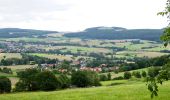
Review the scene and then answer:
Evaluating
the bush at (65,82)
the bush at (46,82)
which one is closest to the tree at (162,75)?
the bush at (46,82)

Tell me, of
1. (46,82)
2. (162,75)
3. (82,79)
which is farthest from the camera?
(82,79)

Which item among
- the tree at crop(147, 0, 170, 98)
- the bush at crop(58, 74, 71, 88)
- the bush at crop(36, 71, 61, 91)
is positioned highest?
the tree at crop(147, 0, 170, 98)

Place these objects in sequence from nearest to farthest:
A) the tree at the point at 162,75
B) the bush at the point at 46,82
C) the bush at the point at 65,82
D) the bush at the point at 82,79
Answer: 1. the tree at the point at 162,75
2. the bush at the point at 46,82
3. the bush at the point at 65,82
4. the bush at the point at 82,79

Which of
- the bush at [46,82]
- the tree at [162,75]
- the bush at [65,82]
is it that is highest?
the tree at [162,75]

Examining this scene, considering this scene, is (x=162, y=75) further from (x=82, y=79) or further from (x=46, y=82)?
(x=82, y=79)

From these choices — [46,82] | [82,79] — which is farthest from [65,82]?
[46,82]

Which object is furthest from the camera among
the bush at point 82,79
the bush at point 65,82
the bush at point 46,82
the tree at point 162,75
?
the bush at point 82,79

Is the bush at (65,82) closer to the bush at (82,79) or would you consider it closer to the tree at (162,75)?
the bush at (82,79)

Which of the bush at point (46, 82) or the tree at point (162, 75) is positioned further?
the bush at point (46, 82)

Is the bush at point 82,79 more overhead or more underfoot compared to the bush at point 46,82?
more underfoot

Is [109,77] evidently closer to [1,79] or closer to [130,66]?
[130,66]

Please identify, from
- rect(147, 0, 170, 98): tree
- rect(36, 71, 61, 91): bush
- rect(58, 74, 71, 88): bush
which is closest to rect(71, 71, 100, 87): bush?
rect(58, 74, 71, 88): bush

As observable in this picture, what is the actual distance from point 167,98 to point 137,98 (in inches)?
113

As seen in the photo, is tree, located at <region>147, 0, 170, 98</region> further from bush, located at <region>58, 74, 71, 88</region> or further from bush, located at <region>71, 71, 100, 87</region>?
bush, located at <region>71, 71, 100, 87</region>
